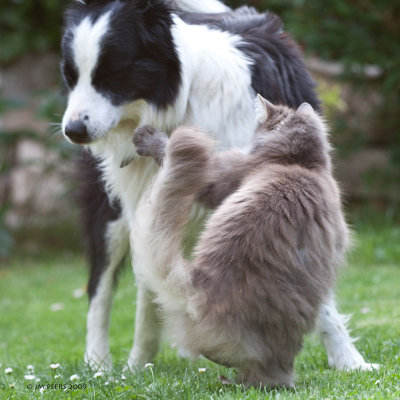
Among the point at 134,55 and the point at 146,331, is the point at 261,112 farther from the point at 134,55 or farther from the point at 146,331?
the point at 146,331

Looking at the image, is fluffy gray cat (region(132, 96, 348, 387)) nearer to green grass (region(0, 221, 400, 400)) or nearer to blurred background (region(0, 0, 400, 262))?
green grass (region(0, 221, 400, 400))

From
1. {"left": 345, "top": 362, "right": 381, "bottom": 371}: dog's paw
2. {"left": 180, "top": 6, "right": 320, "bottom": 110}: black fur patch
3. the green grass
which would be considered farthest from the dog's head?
{"left": 345, "top": 362, "right": 381, "bottom": 371}: dog's paw

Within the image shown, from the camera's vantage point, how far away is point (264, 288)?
2705mm

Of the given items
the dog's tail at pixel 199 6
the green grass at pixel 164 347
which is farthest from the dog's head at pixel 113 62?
the green grass at pixel 164 347

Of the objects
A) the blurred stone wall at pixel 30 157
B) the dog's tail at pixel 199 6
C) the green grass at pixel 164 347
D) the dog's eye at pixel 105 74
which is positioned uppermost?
the dog's tail at pixel 199 6

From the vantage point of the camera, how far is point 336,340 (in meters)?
3.63

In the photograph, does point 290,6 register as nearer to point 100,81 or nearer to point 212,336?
point 100,81

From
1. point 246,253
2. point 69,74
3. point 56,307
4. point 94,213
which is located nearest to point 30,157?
point 56,307

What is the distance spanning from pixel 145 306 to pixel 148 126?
4.27 ft

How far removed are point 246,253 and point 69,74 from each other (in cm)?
139

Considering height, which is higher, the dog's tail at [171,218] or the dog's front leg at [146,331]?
the dog's tail at [171,218]

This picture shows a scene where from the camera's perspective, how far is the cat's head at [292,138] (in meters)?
3.01

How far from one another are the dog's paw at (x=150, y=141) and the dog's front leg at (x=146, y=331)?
115 centimetres

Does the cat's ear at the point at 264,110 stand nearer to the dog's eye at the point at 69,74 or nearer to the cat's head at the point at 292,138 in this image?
the cat's head at the point at 292,138
